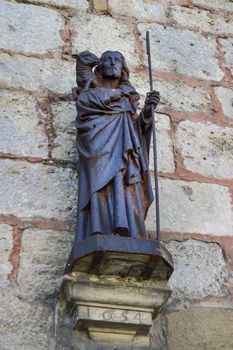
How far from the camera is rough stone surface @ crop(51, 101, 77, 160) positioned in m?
2.77

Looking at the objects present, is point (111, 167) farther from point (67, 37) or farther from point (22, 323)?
point (67, 37)

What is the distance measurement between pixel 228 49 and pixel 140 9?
49 centimetres

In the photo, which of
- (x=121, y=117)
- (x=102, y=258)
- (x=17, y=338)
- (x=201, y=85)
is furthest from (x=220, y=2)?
(x=17, y=338)

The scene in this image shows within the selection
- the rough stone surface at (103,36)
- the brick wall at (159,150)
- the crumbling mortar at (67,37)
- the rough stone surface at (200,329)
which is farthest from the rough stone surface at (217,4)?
the rough stone surface at (200,329)

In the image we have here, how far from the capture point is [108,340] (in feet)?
7.37

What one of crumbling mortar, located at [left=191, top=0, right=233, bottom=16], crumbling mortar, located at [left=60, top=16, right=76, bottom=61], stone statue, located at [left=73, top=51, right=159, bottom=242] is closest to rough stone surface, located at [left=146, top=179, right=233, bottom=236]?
stone statue, located at [left=73, top=51, right=159, bottom=242]

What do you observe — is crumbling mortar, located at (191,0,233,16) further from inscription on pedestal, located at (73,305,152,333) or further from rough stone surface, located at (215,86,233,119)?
inscription on pedestal, located at (73,305,152,333)

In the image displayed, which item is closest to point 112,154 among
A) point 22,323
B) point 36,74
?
point 22,323

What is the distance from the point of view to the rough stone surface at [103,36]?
320 centimetres

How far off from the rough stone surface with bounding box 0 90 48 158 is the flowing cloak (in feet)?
0.94

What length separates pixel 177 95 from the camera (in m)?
3.15

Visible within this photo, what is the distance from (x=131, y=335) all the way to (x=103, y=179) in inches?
21.2

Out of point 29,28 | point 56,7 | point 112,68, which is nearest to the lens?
point 112,68

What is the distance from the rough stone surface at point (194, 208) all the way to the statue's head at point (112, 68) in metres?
0.48
